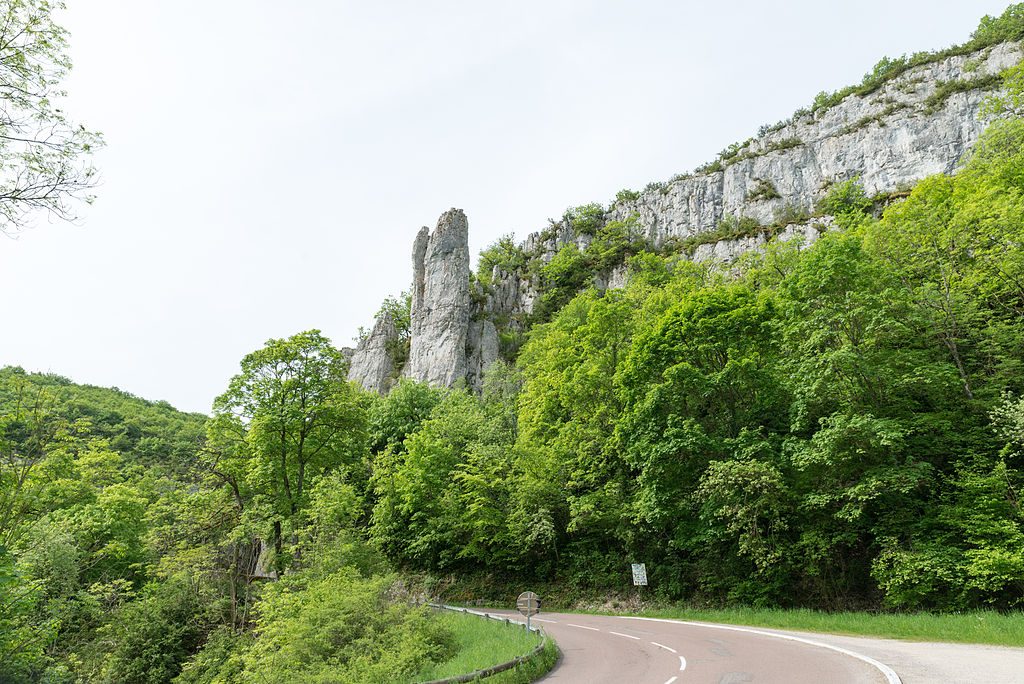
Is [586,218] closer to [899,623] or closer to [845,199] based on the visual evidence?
[845,199]

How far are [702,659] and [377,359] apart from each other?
50.6 m

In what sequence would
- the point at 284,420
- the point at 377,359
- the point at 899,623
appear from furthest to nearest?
the point at 377,359 < the point at 284,420 < the point at 899,623

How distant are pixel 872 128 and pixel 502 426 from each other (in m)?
48.7

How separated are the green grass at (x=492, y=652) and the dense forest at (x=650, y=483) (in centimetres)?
77

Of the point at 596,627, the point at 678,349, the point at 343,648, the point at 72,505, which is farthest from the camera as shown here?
the point at 72,505

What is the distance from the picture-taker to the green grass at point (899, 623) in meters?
11.8

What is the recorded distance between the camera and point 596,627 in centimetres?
1848

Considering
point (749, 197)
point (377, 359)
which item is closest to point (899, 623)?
point (377, 359)

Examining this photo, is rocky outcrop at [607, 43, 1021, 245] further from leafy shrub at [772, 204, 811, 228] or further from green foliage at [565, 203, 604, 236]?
green foliage at [565, 203, 604, 236]

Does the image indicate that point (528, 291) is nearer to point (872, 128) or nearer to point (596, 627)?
point (872, 128)

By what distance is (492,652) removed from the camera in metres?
11.8

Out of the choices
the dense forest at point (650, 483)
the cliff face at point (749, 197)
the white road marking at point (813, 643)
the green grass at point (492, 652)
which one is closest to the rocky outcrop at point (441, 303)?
the cliff face at point (749, 197)

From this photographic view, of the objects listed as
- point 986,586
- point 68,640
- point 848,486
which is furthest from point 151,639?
point 986,586

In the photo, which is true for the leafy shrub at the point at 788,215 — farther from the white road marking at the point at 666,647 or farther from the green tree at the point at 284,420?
the white road marking at the point at 666,647
